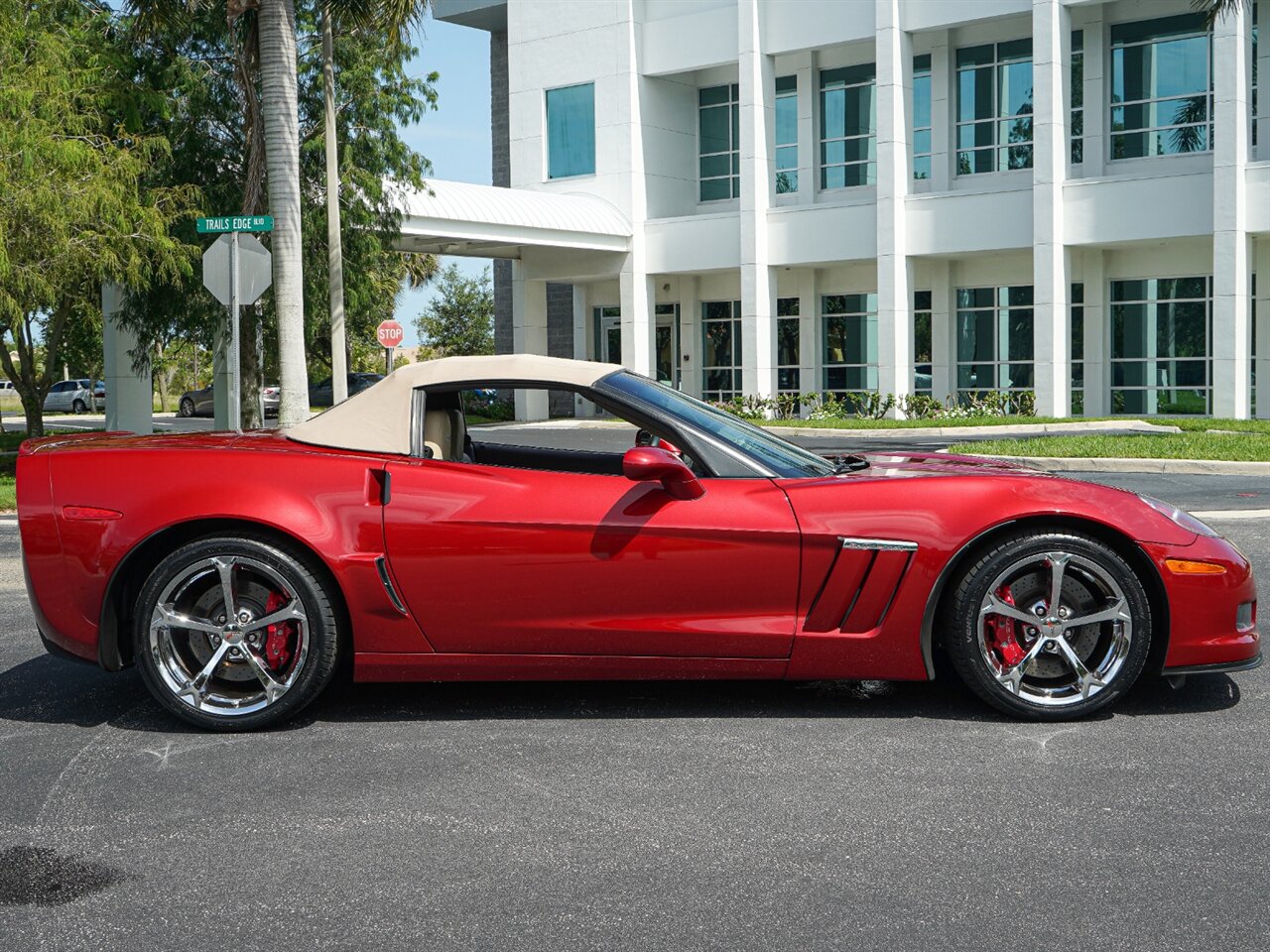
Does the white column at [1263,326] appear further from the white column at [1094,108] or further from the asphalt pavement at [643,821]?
the asphalt pavement at [643,821]

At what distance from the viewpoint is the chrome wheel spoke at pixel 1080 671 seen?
204 inches

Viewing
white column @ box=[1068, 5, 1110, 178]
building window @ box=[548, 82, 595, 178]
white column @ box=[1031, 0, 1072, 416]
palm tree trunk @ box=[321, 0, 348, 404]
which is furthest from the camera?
building window @ box=[548, 82, 595, 178]

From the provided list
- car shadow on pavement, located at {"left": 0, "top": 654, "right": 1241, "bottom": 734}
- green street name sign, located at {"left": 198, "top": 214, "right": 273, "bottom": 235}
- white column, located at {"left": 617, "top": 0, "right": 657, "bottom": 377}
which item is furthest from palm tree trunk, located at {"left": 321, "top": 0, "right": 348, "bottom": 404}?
car shadow on pavement, located at {"left": 0, "top": 654, "right": 1241, "bottom": 734}

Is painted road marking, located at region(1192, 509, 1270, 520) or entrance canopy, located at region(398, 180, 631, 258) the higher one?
entrance canopy, located at region(398, 180, 631, 258)

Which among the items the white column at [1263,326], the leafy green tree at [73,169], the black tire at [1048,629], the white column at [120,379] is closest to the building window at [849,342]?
the white column at [1263,326]

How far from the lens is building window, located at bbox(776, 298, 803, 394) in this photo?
38125 millimetres

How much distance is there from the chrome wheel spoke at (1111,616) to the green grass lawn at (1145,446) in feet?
44.8

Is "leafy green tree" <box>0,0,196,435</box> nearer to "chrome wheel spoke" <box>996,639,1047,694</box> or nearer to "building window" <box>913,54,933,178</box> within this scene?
"chrome wheel spoke" <box>996,639,1047,694</box>

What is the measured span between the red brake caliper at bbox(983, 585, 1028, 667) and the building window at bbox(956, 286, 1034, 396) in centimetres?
2956

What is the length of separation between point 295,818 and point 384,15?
17.5 metres

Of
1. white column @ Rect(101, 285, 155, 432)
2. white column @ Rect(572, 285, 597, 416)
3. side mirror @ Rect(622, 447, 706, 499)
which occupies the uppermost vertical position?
white column @ Rect(572, 285, 597, 416)

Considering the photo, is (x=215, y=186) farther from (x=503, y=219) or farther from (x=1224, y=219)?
(x=1224, y=219)

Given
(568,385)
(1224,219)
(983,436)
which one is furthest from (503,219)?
(568,385)

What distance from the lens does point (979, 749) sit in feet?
16.1
